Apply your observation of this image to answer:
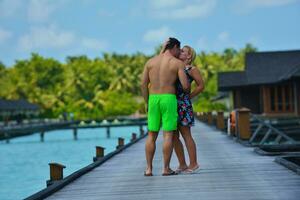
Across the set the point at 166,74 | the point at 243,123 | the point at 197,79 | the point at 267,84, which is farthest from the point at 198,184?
the point at 267,84

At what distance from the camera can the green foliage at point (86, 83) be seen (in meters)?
91.9

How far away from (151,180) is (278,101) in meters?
31.0

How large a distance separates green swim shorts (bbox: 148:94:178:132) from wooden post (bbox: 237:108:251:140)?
813 cm

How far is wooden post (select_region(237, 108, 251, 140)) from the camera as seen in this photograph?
16.1m

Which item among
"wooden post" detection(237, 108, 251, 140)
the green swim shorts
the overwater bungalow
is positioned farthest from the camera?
the overwater bungalow

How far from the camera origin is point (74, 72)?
95.6 meters

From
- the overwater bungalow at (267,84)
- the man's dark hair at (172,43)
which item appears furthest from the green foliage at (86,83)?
the man's dark hair at (172,43)

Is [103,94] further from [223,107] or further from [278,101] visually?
[278,101]

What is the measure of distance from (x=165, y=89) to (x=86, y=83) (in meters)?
87.6

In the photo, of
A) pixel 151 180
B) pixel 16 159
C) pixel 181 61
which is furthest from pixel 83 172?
pixel 16 159

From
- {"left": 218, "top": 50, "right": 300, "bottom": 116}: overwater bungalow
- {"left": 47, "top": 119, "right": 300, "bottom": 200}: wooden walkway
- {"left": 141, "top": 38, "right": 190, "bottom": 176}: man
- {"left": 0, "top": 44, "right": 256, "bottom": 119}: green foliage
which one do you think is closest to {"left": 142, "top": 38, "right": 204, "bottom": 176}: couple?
{"left": 141, "top": 38, "right": 190, "bottom": 176}: man

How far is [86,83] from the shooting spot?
95.1 metres

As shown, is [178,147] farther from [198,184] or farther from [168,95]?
[198,184]

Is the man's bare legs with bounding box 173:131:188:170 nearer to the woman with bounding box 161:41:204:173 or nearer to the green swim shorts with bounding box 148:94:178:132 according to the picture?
the woman with bounding box 161:41:204:173
